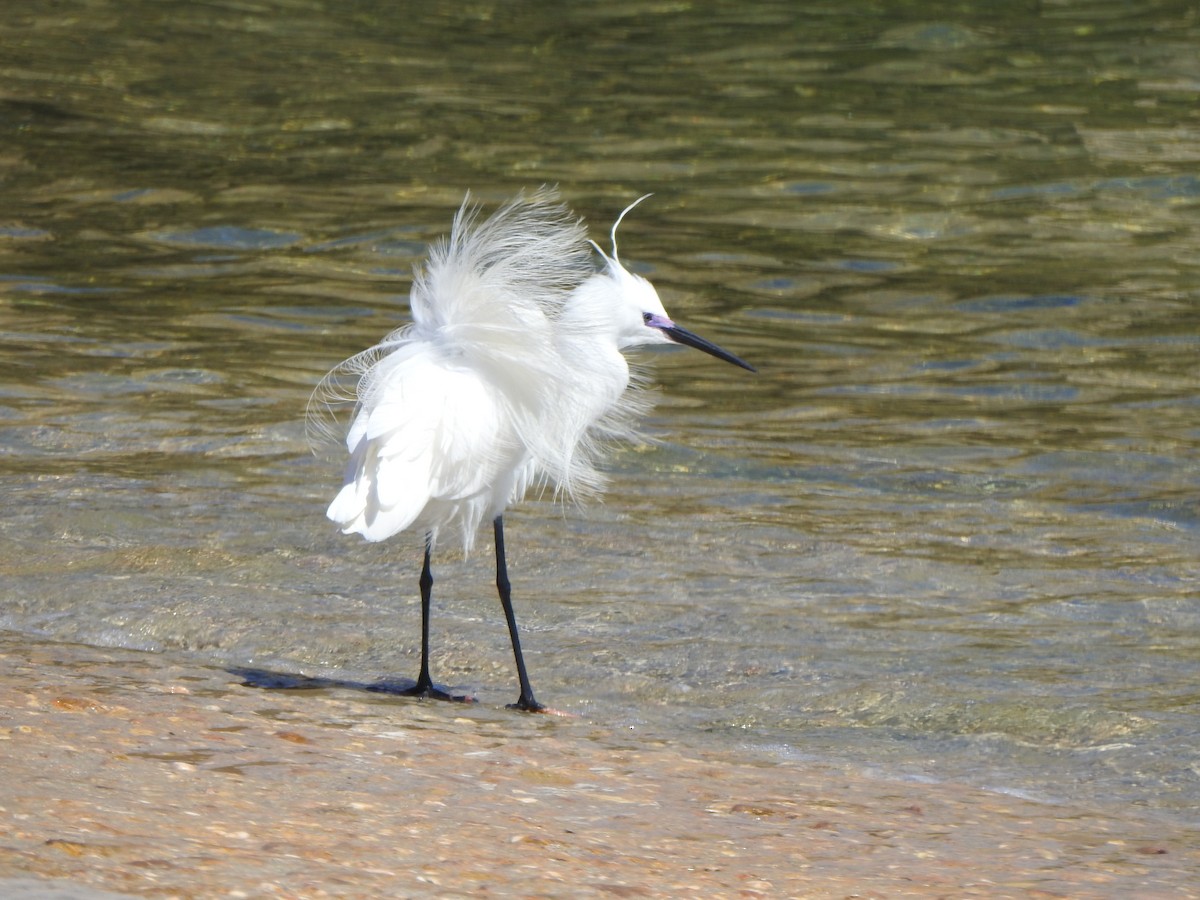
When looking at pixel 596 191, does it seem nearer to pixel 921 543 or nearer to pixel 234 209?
pixel 234 209

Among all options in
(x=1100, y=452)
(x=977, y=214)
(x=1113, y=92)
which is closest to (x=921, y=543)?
(x=1100, y=452)

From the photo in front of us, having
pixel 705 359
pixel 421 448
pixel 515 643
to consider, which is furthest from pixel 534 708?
pixel 705 359

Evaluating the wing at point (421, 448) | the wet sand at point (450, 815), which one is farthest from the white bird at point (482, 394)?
the wet sand at point (450, 815)

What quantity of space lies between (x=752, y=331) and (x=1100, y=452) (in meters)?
2.64

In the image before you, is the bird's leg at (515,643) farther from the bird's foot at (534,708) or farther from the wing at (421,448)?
the wing at (421,448)

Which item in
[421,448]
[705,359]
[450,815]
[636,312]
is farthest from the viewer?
[705,359]

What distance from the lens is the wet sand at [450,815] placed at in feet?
10.7

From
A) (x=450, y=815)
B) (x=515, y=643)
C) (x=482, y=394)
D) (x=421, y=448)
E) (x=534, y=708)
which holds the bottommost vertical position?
(x=534, y=708)

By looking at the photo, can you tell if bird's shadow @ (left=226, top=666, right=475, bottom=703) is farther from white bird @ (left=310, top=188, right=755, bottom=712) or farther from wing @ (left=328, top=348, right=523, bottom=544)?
wing @ (left=328, top=348, right=523, bottom=544)

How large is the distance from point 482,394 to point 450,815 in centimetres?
178

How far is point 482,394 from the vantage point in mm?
5320

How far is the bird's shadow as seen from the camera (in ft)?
17.0

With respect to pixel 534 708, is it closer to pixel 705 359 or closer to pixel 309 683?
pixel 309 683

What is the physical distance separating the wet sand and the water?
572 mm
